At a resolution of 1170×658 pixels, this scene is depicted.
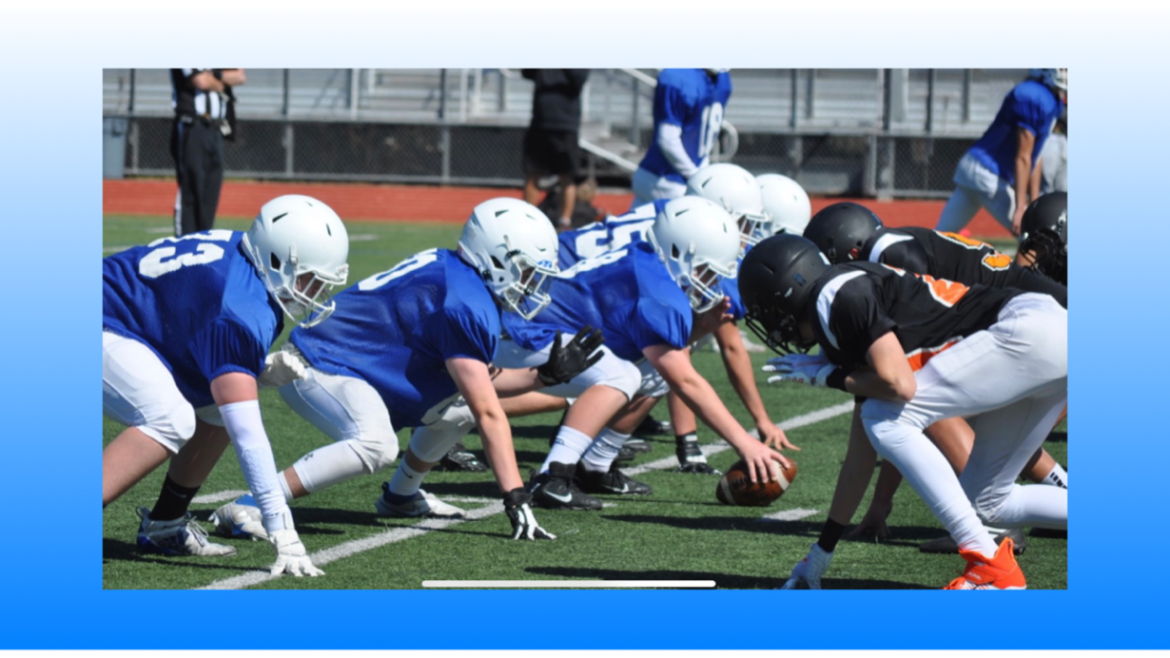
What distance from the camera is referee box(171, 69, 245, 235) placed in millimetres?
10328

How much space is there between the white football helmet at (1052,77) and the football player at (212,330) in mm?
5588

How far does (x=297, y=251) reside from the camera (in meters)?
4.23

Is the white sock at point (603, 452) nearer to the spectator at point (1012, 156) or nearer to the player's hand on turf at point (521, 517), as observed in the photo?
the player's hand on turf at point (521, 517)

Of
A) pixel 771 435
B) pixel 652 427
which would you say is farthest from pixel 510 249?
pixel 652 427

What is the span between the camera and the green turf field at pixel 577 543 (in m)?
4.31

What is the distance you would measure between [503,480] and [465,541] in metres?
0.28

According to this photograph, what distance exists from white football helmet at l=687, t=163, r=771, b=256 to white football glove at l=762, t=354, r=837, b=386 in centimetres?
224

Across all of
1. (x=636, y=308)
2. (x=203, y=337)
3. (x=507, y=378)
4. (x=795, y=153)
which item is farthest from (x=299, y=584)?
(x=795, y=153)

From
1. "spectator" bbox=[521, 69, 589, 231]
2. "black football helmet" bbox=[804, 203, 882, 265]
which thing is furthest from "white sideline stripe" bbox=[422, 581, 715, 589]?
"spectator" bbox=[521, 69, 589, 231]

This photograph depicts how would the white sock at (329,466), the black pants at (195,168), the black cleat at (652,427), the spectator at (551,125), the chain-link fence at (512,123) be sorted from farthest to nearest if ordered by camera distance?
1. the chain-link fence at (512,123)
2. the spectator at (551,125)
3. the black pants at (195,168)
4. the black cleat at (652,427)
5. the white sock at (329,466)

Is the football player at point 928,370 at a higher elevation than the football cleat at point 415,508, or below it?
higher

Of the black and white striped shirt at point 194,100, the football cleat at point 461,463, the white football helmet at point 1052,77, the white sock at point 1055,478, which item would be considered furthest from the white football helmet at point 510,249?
the black and white striped shirt at point 194,100

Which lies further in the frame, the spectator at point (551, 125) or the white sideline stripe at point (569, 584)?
the spectator at point (551, 125)

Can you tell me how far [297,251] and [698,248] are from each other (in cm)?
171
